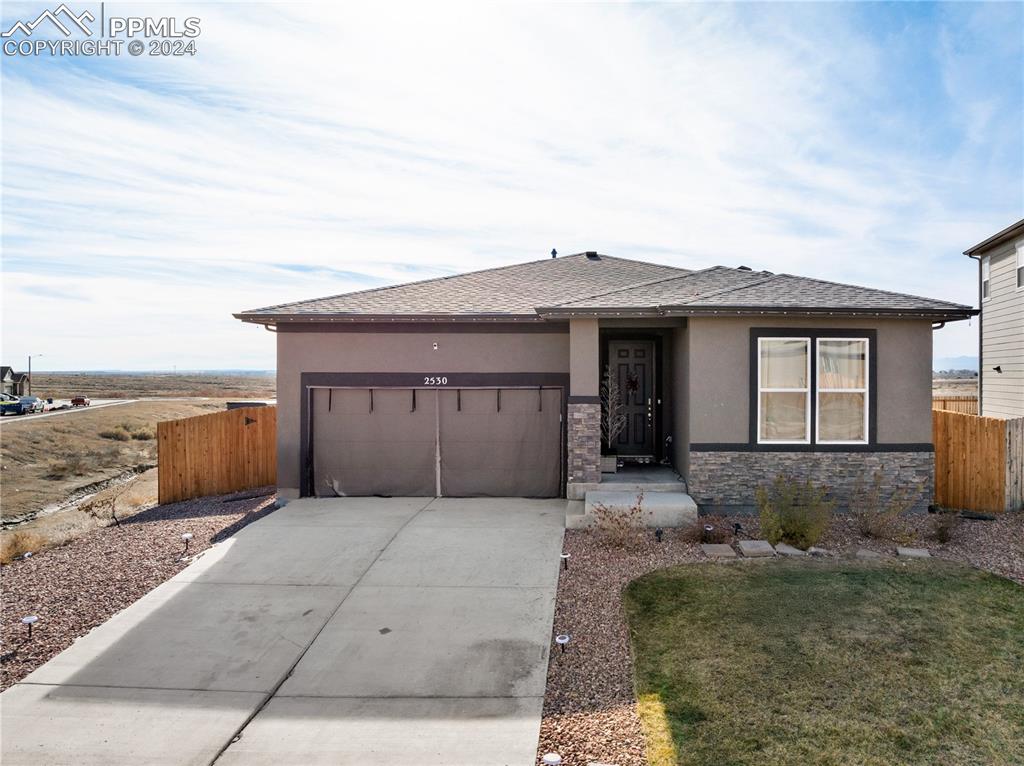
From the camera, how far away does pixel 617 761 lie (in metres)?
3.51

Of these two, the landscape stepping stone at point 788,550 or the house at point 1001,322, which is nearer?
the landscape stepping stone at point 788,550

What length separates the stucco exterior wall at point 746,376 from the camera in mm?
9094

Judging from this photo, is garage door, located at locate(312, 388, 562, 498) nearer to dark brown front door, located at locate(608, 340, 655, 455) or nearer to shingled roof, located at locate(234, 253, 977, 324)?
shingled roof, located at locate(234, 253, 977, 324)

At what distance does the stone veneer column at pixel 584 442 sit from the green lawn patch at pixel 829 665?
2.98 meters

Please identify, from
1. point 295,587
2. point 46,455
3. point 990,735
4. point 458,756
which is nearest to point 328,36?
point 295,587

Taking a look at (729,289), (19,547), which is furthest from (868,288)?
(19,547)

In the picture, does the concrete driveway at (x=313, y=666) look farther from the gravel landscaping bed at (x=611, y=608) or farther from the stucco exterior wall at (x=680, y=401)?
the stucco exterior wall at (x=680, y=401)

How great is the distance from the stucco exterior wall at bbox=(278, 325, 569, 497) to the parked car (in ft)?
110

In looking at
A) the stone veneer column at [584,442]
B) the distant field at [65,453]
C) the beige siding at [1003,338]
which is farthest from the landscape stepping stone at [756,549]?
the distant field at [65,453]

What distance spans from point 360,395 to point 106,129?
6021 millimetres

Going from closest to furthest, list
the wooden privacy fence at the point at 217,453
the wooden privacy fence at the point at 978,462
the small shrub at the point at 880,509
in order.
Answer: the small shrub at the point at 880,509, the wooden privacy fence at the point at 978,462, the wooden privacy fence at the point at 217,453

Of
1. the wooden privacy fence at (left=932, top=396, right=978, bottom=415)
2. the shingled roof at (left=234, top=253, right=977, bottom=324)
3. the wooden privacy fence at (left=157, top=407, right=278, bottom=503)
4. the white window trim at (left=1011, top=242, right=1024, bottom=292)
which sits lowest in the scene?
the wooden privacy fence at (left=157, top=407, right=278, bottom=503)

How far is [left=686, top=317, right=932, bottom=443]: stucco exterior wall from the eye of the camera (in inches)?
358

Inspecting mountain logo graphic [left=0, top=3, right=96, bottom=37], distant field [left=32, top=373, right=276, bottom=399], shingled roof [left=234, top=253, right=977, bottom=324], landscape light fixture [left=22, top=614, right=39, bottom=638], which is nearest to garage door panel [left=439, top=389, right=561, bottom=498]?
shingled roof [left=234, top=253, right=977, bottom=324]
